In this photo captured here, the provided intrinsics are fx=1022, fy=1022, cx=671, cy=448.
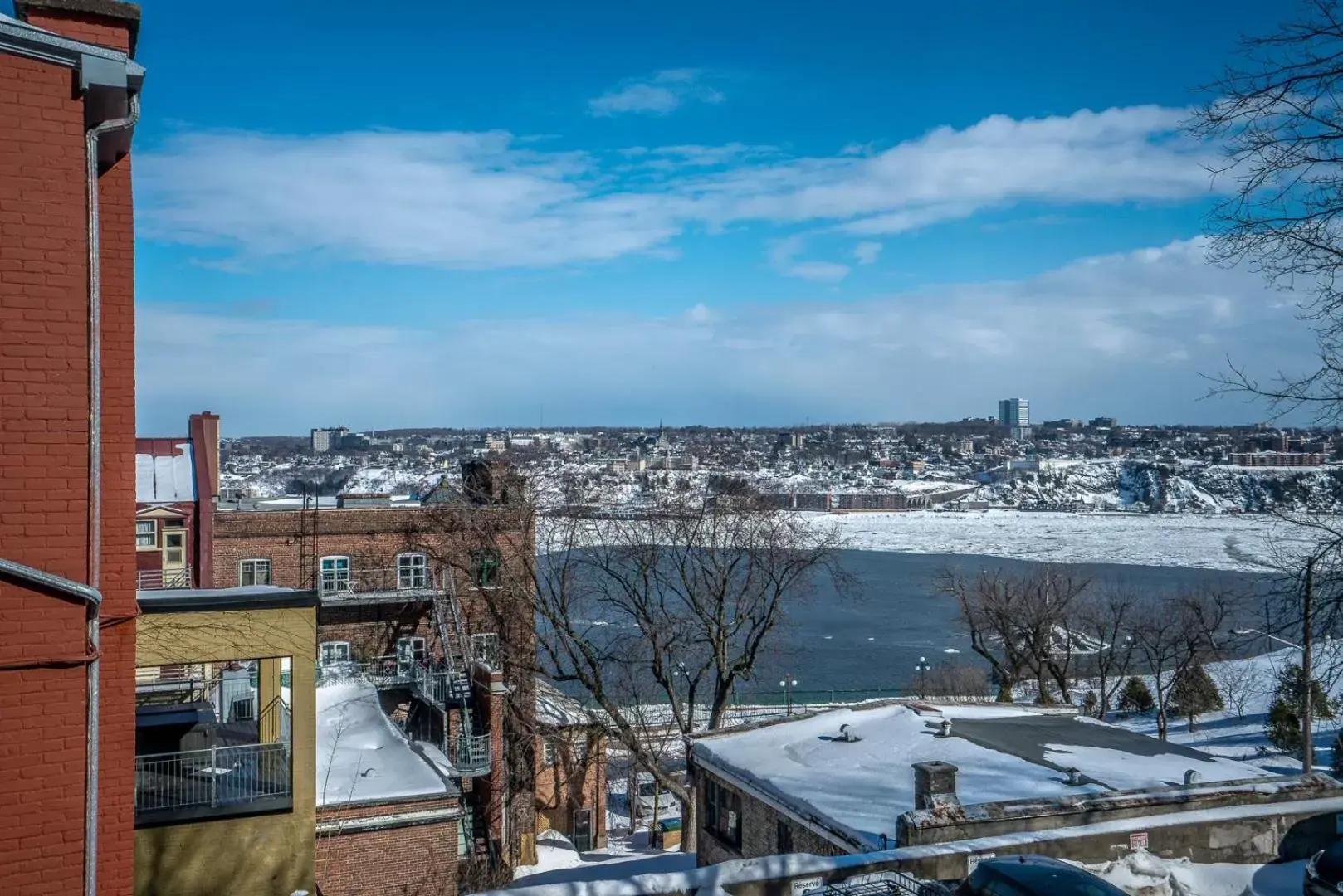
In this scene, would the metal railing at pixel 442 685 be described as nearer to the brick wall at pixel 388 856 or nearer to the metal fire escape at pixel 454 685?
the metal fire escape at pixel 454 685

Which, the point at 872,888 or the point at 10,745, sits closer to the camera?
the point at 10,745

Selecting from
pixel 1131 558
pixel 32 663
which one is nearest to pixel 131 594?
pixel 32 663

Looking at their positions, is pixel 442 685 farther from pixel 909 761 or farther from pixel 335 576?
pixel 909 761

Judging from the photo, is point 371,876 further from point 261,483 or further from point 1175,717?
point 261,483

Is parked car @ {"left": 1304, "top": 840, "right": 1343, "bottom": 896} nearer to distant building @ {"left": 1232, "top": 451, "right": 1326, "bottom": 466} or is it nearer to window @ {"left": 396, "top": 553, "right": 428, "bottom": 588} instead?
window @ {"left": 396, "top": 553, "right": 428, "bottom": 588}

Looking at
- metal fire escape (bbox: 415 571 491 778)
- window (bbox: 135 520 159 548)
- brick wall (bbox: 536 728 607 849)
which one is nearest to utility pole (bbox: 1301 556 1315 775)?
metal fire escape (bbox: 415 571 491 778)

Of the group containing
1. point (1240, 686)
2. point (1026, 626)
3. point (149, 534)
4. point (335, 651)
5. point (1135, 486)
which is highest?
point (149, 534)

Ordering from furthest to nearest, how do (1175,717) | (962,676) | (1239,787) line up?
(962,676)
(1175,717)
(1239,787)

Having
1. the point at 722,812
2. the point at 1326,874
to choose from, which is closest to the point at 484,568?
the point at 722,812

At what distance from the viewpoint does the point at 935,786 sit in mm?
11688

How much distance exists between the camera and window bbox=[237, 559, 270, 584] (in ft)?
93.1

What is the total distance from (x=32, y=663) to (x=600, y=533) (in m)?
24.2

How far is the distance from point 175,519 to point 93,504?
22.7 metres

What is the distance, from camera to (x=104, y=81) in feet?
19.4
